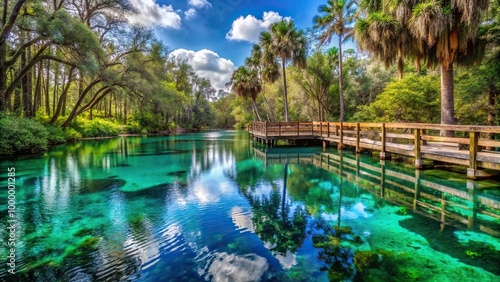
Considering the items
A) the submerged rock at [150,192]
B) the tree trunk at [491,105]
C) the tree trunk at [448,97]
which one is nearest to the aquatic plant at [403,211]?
the submerged rock at [150,192]

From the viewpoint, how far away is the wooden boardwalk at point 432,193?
5.03 metres

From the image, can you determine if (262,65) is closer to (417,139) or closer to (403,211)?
(417,139)

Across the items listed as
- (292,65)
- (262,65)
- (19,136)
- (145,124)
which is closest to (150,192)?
(19,136)

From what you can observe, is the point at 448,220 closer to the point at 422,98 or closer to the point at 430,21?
the point at 430,21

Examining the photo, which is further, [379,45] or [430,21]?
[379,45]

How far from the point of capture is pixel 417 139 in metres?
9.11

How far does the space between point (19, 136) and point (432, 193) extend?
18.7 m

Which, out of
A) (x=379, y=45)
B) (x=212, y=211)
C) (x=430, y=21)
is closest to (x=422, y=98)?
(x=379, y=45)

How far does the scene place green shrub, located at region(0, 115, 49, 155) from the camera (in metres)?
13.5

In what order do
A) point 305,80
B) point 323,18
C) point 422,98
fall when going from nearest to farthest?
1. point 422,98
2. point 323,18
3. point 305,80

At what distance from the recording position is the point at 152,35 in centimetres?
2389

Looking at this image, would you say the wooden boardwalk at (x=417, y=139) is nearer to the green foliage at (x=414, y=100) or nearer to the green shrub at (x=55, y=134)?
the green foliage at (x=414, y=100)

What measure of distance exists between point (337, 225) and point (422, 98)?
14459 millimetres

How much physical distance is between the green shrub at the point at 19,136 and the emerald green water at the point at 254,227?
20.0ft
